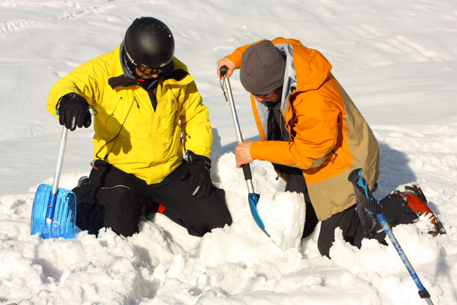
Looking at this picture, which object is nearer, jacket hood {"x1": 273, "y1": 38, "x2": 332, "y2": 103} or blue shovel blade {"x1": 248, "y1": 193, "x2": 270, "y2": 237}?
jacket hood {"x1": 273, "y1": 38, "x2": 332, "y2": 103}

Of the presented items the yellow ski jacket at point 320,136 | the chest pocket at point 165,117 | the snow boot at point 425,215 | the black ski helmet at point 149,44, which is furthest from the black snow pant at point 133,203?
the snow boot at point 425,215

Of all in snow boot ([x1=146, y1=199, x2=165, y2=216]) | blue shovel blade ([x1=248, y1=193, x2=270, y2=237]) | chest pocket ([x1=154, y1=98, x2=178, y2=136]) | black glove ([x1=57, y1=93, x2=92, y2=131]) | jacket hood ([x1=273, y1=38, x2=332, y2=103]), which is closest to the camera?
jacket hood ([x1=273, y1=38, x2=332, y2=103])

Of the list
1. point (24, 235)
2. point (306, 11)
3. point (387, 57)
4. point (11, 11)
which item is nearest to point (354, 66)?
point (387, 57)

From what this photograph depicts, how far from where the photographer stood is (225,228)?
260 centimetres

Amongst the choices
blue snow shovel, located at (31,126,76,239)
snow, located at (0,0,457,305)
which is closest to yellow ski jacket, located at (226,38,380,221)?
snow, located at (0,0,457,305)

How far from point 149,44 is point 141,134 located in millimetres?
638

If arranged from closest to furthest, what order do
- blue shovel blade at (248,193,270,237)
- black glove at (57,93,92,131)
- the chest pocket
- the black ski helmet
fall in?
black glove at (57,93,92,131) < the black ski helmet < blue shovel blade at (248,193,270,237) < the chest pocket

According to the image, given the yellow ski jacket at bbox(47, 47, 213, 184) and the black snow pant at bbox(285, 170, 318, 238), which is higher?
the yellow ski jacket at bbox(47, 47, 213, 184)

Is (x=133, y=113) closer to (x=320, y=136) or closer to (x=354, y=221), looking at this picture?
(x=320, y=136)

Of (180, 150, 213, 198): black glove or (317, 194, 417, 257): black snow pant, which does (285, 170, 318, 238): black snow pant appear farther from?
(180, 150, 213, 198): black glove

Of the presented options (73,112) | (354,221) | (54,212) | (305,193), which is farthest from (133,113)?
(354,221)

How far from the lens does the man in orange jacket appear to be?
1915mm

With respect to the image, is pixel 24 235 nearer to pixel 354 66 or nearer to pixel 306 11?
pixel 354 66

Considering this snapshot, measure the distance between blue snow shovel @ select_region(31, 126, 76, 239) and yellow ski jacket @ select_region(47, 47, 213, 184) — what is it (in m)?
0.31
